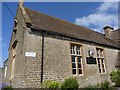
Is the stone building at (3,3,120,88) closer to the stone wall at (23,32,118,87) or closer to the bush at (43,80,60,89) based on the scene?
the stone wall at (23,32,118,87)

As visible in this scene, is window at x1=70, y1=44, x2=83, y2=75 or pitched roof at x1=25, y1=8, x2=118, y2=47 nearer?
pitched roof at x1=25, y1=8, x2=118, y2=47

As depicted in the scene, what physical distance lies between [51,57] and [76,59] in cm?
245

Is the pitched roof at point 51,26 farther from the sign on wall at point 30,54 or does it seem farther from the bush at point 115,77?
the bush at point 115,77

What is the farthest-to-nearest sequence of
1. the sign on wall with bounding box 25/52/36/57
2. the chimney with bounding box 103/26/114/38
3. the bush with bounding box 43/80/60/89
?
the chimney with bounding box 103/26/114/38
the sign on wall with bounding box 25/52/36/57
the bush with bounding box 43/80/60/89

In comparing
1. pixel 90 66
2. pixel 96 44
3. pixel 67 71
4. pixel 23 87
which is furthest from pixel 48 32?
pixel 96 44

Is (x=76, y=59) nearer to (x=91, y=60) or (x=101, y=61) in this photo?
(x=91, y=60)

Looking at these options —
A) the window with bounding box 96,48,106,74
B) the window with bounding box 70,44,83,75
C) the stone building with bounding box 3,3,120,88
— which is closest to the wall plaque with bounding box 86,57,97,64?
the stone building with bounding box 3,3,120,88

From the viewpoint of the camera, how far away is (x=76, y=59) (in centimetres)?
1028

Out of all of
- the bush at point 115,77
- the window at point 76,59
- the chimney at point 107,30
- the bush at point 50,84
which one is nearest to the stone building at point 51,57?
the window at point 76,59

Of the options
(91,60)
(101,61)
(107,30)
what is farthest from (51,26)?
(107,30)

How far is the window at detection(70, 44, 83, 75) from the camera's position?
1003 cm

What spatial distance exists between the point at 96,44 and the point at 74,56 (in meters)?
3.19

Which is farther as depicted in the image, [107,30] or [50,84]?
[107,30]

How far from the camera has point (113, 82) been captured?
12602mm
